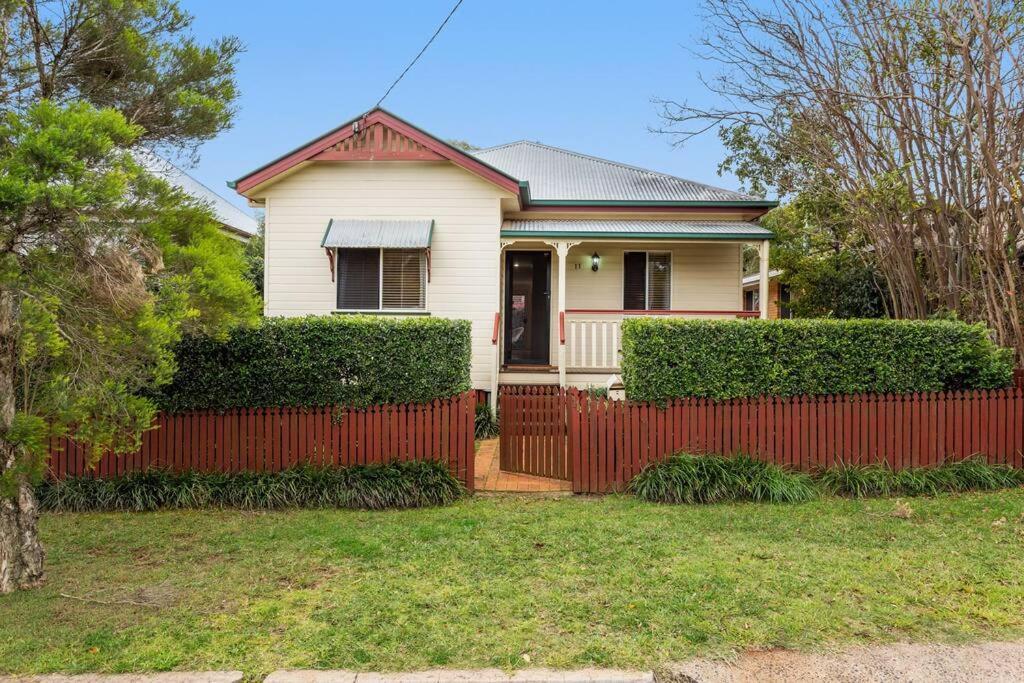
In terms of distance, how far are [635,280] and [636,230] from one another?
1918 millimetres

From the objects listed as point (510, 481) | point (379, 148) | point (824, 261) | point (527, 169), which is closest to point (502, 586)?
point (510, 481)

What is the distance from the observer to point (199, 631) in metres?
3.72

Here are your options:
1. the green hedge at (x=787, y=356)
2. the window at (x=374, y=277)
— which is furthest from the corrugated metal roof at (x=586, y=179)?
the green hedge at (x=787, y=356)

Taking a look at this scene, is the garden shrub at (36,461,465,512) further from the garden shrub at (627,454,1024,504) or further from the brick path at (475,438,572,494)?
the garden shrub at (627,454,1024,504)

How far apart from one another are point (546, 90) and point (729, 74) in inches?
505

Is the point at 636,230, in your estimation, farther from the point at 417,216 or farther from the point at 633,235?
the point at 417,216

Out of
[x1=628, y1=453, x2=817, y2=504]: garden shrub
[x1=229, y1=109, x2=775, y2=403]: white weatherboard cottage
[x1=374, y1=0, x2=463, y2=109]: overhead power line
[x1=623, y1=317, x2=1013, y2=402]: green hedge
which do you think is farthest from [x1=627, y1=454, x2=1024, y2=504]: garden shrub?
[x1=374, y1=0, x2=463, y2=109]: overhead power line

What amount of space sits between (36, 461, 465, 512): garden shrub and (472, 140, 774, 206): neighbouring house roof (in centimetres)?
774

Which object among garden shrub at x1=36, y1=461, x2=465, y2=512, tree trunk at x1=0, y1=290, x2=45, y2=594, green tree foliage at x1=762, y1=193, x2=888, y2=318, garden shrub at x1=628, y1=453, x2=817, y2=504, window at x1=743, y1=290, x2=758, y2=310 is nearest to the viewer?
tree trunk at x1=0, y1=290, x2=45, y2=594

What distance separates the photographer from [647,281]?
43.0 ft

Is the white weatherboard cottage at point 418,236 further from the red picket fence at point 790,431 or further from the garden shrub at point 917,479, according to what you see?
the garden shrub at point 917,479

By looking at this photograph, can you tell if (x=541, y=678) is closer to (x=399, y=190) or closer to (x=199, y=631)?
(x=199, y=631)

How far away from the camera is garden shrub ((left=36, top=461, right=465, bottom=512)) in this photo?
6.56m

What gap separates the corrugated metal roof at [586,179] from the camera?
1301cm
